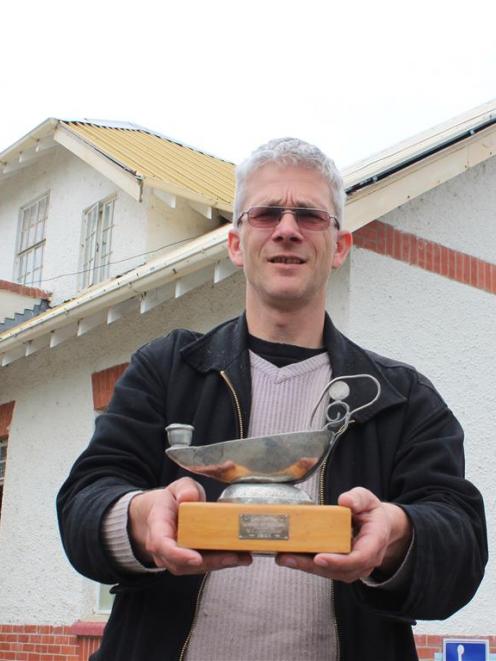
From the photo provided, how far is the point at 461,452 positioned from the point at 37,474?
7064 millimetres

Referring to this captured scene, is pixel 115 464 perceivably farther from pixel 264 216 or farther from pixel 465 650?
pixel 465 650

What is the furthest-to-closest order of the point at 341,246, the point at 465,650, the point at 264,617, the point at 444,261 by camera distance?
the point at 444,261, the point at 465,650, the point at 341,246, the point at 264,617

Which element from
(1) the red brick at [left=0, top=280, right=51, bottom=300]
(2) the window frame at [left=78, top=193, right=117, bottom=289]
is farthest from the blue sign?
(1) the red brick at [left=0, top=280, right=51, bottom=300]

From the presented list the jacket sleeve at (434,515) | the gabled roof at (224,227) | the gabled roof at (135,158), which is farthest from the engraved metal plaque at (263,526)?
the gabled roof at (135,158)

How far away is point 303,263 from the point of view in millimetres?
2312

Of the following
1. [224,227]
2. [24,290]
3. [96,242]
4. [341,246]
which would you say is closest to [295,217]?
[341,246]

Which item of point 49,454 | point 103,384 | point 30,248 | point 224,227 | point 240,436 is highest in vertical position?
point 30,248

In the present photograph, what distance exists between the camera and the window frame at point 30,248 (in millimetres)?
11180

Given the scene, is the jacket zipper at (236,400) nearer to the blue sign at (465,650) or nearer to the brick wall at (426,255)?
the blue sign at (465,650)

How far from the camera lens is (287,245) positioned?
231 centimetres

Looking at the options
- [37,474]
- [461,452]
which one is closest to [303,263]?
[461,452]

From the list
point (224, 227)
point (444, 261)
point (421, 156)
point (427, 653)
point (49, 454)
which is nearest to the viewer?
point (427, 653)

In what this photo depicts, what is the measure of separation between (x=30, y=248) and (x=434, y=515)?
394 inches

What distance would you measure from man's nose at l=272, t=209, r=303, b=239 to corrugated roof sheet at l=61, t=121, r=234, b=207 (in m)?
6.11
